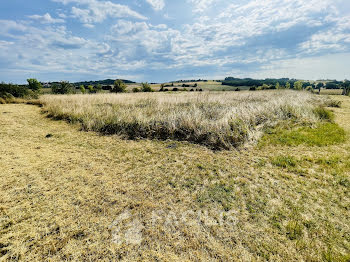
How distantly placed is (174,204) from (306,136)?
5981 millimetres

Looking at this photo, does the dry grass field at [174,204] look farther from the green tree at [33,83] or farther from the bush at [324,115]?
the green tree at [33,83]

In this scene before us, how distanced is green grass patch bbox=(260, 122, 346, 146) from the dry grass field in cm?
42

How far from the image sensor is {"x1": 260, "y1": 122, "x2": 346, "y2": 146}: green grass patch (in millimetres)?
5277

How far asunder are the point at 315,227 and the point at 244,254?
1216 mm

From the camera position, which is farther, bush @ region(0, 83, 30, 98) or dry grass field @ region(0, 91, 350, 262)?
bush @ region(0, 83, 30, 98)

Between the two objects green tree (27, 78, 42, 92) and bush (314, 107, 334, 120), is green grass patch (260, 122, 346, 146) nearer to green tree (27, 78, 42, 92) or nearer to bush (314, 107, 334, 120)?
bush (314, 107, 334, 120)

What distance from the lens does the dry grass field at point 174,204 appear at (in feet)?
6.17

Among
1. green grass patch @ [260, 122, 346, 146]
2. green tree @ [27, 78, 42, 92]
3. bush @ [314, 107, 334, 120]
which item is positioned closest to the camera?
green grass patch @ [260, 122, 346, 146]

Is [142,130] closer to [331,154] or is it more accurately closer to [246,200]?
[246,200]

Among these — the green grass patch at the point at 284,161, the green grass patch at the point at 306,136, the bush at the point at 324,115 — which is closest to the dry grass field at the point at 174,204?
the green grass patch at the point at 284,161

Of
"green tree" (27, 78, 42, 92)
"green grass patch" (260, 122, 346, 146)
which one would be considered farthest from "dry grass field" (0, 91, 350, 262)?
"green tree" (27, 78, 42, 92)

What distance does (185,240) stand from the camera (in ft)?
6.55

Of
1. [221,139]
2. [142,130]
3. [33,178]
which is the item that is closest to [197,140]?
[221,139]

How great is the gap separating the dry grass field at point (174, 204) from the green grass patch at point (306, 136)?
1.38 feet
